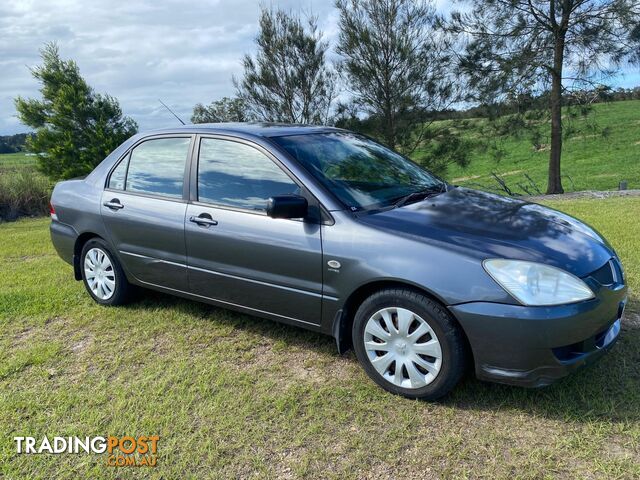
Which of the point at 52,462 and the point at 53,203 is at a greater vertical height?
the point at 53,203

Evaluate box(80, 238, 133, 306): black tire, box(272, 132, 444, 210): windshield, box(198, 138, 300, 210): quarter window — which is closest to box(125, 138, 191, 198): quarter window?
box(198, 138, 300, 210): quarter window

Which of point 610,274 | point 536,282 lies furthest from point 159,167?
point 610,274

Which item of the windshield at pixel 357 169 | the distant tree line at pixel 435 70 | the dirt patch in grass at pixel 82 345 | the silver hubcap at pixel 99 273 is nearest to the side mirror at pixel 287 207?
the windshield at pixel 357 169

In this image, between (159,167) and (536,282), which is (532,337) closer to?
(536,282)

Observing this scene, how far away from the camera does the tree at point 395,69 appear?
14508 mm

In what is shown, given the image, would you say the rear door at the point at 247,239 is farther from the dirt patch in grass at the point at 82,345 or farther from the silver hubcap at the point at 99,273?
the silver hubcap at the point at 99,273

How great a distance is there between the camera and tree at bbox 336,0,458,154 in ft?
47.6

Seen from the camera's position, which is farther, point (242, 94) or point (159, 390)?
point (242, 94)

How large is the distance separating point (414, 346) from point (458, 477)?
2.43 feet

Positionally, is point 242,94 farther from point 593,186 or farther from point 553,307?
point 553,307

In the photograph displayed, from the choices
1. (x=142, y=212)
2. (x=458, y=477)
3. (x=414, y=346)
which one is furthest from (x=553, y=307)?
(x=142, y=212)

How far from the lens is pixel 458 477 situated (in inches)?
93.2

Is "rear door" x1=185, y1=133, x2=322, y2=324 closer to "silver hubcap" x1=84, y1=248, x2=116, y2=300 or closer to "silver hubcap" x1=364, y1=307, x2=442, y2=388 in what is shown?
"silver hubcap" x1=364, y1=307, x2=442, y2=388

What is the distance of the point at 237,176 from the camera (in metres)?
3.70
